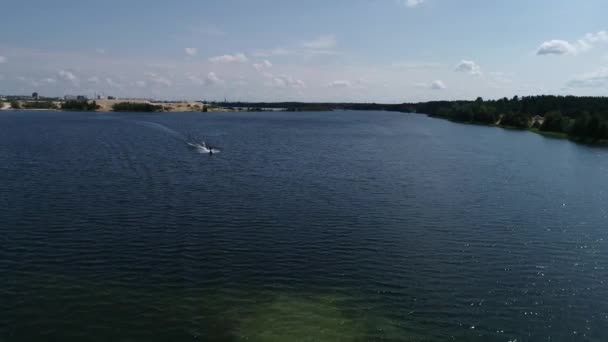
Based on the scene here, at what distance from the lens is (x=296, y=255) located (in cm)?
3397

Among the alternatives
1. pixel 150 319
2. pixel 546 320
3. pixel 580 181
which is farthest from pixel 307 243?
pixel 580 181

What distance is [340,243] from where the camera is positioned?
3666 centimetres

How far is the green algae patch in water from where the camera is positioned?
75.2 ft

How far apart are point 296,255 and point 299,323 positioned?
9.89 metres

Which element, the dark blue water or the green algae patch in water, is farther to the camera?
the dark blue water

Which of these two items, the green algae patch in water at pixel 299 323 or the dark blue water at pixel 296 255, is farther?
the dark blue water at pixel 296 255

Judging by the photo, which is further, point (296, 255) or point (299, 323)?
point (296, 255)

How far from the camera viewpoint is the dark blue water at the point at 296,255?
24.4m

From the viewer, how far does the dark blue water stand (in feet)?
80.2

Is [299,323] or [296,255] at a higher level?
[296,255]

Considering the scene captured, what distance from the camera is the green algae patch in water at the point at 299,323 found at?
75.2 ft

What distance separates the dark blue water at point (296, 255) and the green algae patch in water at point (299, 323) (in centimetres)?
11

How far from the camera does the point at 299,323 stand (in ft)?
79.6

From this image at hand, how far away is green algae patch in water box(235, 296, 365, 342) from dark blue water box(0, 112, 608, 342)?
0.11m
